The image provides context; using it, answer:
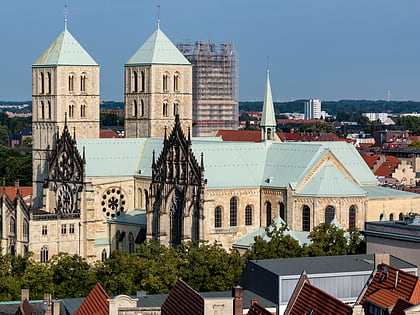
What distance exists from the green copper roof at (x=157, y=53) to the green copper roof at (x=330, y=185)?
30.8 metres

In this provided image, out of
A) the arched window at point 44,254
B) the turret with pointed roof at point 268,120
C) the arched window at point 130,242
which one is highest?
the turret with pointed roof at point 268,120

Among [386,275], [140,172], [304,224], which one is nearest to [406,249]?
[386,275]

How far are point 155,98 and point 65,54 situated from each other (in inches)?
425

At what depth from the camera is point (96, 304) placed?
2368 inches

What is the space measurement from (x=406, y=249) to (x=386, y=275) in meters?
14.1

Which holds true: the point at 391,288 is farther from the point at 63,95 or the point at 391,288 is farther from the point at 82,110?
the point at 82,110

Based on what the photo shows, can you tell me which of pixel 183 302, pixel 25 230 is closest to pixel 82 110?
pixel 25 230

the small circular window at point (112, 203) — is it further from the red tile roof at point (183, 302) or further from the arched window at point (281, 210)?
the red tile roof at point (183, 302)

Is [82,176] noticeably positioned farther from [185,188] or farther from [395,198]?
[395,198]

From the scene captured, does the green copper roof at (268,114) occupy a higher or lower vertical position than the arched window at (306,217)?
higher

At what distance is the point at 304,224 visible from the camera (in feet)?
341

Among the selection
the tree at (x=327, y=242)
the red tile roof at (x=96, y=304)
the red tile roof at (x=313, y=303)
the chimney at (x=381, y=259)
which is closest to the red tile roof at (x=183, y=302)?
the red tile roof at (x=96, y=304)

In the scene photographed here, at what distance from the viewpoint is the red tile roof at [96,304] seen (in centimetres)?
5851

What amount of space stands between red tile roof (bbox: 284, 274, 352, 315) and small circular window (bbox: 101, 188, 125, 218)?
6010cm
